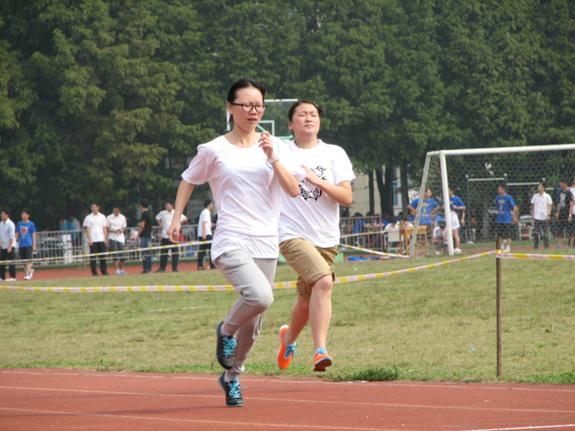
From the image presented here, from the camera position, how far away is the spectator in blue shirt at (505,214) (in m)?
25.4

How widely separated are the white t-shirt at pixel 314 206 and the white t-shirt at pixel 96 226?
17.9 m

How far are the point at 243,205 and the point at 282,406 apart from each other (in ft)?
4.50

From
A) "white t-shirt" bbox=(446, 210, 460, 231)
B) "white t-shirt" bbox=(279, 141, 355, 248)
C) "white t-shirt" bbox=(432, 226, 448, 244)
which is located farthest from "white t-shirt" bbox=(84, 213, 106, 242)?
"white t-shirt" bbox=(279, 141, 355, 248)

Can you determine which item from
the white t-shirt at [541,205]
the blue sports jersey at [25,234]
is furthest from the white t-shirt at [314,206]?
the white t-shirt at [541,205]

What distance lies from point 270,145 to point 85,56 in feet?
100

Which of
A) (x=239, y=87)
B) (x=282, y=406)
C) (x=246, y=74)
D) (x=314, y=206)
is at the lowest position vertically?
(x=282, y=406)

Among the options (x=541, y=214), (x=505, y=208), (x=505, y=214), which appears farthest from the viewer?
(x=505, y=208)

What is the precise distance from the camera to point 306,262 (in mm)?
6754

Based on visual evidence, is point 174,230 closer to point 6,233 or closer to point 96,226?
point 6,233

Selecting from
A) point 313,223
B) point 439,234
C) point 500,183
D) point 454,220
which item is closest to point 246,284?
point 313,223

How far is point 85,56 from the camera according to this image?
1359 inches

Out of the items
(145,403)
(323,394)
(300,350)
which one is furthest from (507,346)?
(145,403)

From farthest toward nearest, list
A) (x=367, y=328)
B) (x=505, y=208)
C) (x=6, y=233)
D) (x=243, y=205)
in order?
1. (x=505, y=208)
2. (x=6, y=233)
3. (x=367, y=328)
4. (x=243, y=205)

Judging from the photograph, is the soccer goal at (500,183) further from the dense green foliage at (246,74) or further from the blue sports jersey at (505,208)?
the dense green foliage at (246,74)
